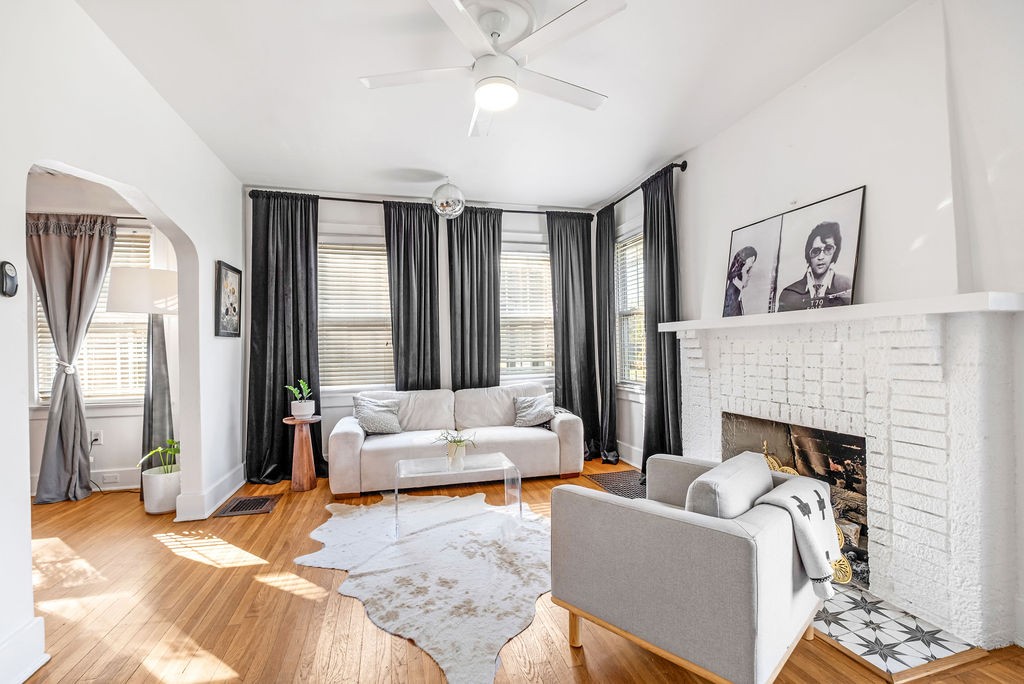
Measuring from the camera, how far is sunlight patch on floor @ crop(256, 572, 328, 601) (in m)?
2.35

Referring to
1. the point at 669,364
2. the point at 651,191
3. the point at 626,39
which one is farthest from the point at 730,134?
the point at 669,364

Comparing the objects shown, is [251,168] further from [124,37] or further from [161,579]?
[161,579]

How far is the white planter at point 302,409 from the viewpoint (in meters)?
4.04

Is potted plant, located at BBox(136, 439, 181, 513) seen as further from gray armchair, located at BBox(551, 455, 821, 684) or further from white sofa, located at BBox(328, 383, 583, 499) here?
gray armchair, located at BBox(551, 455, 821, 684)

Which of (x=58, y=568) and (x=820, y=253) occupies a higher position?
(x=820, y=253)

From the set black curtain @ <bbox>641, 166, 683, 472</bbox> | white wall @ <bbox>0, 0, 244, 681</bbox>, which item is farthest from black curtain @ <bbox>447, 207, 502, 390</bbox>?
white wall @ <bbox>0, 0, 244, 681</bbox>

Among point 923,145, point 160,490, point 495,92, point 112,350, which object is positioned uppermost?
point 495,92

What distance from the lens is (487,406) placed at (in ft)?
15.3

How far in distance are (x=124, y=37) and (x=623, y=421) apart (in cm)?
459

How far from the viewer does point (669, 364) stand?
12.5 feet

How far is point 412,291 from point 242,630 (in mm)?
3139

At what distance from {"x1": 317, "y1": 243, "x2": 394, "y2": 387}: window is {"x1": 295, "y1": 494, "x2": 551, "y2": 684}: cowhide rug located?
1487 mm

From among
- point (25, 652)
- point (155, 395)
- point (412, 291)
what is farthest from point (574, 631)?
point (155, 395)

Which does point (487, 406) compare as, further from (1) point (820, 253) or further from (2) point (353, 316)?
(1) point (820, 253)
